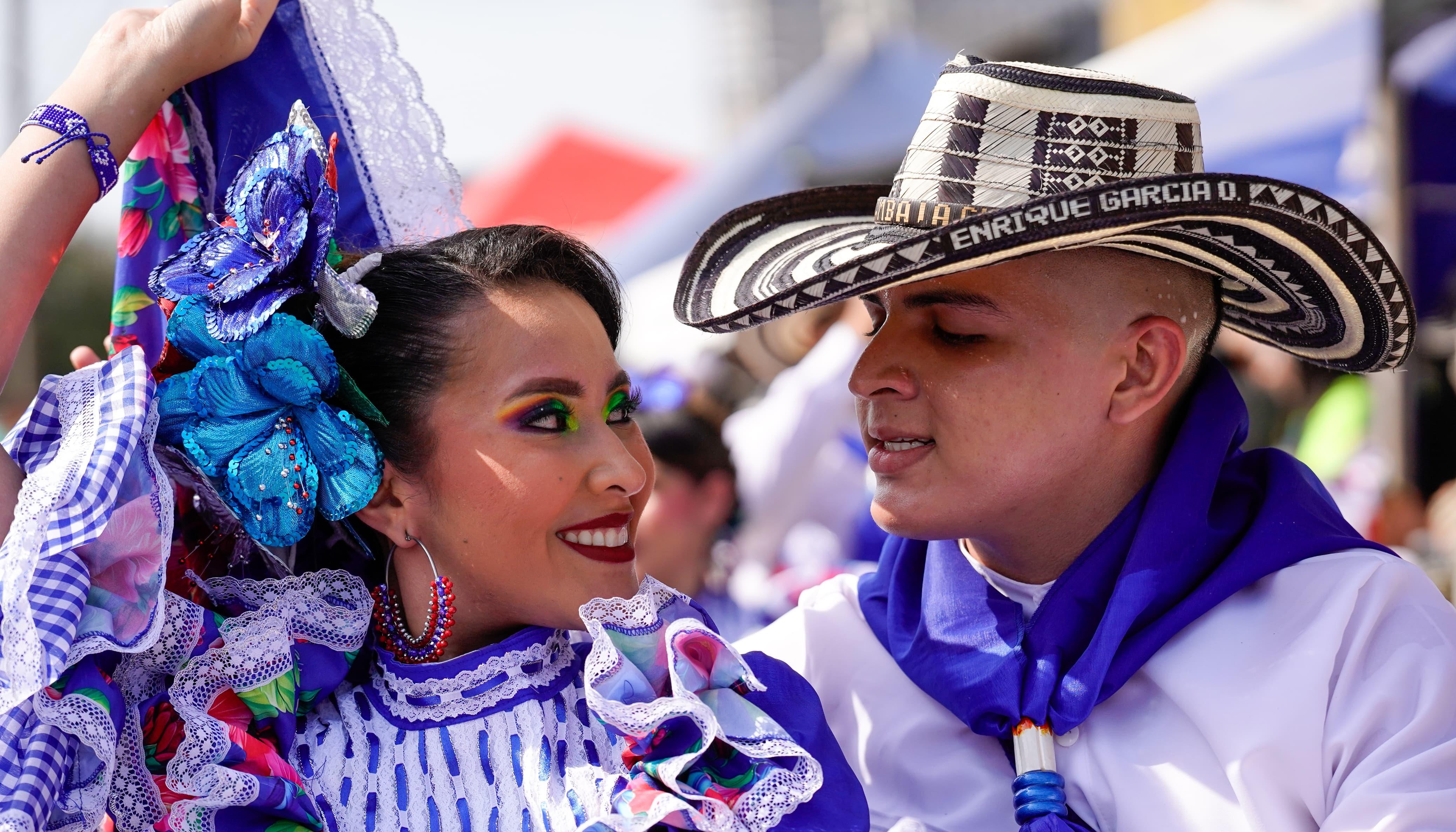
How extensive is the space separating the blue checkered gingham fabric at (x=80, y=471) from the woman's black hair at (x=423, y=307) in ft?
1.14

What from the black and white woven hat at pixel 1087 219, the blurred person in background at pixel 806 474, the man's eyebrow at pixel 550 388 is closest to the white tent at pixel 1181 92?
the blurred person in background at pixel 806 474

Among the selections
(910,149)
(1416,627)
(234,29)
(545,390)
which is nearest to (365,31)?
(234,29)

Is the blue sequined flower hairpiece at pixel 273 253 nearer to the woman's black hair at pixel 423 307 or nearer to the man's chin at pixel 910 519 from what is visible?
the woman's black hair at pixel 423 307

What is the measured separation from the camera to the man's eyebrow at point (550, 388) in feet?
6.88

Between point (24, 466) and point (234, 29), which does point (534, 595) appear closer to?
point (24, 466)

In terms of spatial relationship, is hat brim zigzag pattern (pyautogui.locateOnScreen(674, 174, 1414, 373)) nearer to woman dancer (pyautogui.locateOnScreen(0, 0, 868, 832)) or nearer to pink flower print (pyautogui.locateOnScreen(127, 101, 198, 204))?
woman dancer (pyautogui.locateOnScreen(0, 0, 868, 832))

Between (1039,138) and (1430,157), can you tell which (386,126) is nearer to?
(1039,138)

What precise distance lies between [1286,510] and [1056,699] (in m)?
0.50

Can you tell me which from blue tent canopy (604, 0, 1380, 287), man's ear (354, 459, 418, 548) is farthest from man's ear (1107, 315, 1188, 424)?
blue tent canopy (604, 0, 1380, 287)

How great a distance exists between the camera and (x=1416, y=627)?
6.59ft

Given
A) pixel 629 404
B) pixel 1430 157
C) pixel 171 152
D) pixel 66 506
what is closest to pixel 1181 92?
pixel 1430 157

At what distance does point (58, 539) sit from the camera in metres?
1.76

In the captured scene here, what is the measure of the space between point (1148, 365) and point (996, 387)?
0.28m

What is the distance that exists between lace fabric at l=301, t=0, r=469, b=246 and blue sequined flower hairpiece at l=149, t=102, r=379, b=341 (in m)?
0.35
